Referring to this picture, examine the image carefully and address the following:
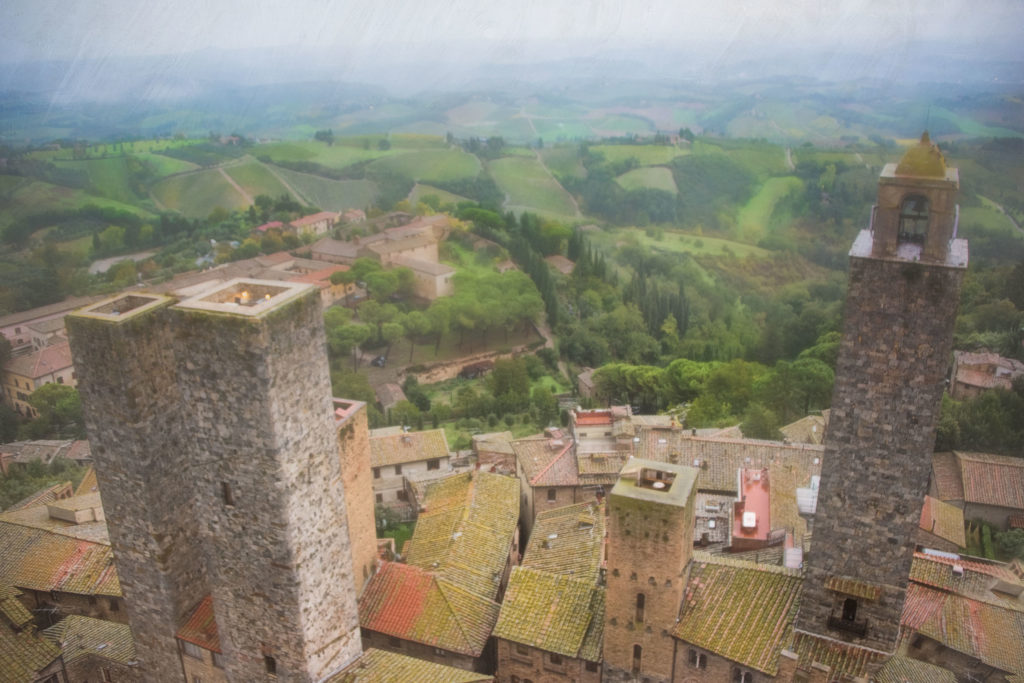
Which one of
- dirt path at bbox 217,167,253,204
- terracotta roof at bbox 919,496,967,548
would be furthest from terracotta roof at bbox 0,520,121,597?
dirt path at bbox 217,167,253,204

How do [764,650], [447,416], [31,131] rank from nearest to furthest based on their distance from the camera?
[764,650], [447,416], [31,131]

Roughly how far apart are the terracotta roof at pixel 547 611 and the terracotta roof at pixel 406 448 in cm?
1362

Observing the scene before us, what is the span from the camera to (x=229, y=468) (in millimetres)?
15344

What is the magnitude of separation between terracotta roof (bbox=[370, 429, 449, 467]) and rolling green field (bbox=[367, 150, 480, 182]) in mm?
54126

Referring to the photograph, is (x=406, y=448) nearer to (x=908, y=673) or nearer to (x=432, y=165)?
(x=908, y=673)

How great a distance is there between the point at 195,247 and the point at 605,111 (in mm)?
66670

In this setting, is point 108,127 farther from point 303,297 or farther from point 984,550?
point 984,550

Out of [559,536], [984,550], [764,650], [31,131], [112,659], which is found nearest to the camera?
[764,650]

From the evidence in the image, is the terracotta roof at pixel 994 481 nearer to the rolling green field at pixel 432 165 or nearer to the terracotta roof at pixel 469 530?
the terracotta roof at pixel 469 530

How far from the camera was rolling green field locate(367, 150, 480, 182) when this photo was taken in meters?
85.8

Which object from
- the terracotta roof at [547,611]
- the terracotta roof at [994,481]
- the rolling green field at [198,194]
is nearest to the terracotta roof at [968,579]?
the terracotta roof at [994,481]

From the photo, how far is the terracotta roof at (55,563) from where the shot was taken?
24.2m

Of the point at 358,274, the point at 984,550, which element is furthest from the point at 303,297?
the point at 358,274

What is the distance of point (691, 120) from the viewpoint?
10106cm
